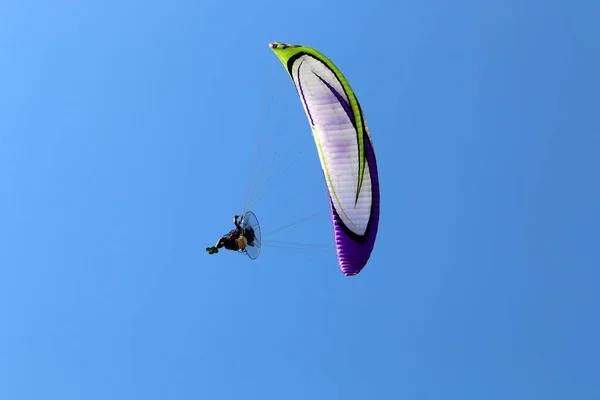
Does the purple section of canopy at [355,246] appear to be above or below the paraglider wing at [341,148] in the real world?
below

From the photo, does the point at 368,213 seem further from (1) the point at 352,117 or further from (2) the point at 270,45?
(2) the point at 270,45

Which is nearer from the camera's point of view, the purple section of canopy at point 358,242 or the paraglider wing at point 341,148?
the paraglider wing at point 341,148

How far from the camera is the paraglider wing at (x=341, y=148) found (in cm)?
2308

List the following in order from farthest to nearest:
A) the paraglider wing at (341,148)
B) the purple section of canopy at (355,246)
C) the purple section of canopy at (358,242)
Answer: the purple section of canopy at (355,246) → the purple section of canopy at (358,242) → the paraglider wing at (341,148)

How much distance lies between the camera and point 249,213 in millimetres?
26000

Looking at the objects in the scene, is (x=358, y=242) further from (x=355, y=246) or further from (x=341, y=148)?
(x=341, y=148)

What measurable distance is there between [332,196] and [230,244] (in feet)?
11.3

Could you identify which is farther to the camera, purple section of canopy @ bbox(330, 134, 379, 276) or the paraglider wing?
purple section of canopy @ bbox(330, 134, 379, 276)

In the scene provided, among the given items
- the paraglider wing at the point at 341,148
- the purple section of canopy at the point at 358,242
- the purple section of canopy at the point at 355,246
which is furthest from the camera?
the purple section of canopy at the point at 355,246

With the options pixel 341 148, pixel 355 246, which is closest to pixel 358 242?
pixel 355 246

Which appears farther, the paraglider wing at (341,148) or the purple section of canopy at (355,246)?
the purple section of canopy at (355,246)

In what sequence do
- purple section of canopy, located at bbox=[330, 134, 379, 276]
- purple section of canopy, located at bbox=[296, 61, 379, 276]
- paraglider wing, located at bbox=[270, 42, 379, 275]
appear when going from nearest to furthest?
paraglider wing, located at bbox=[270, 42, 379, 275] < purple section of canopy, located at bbox=[296, 61, 379, 276] < purple section of canopy, located at bbox=[330, 134, 379, 276]

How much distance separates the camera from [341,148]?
2373 cm

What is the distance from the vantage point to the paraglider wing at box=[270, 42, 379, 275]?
75.7 feet
